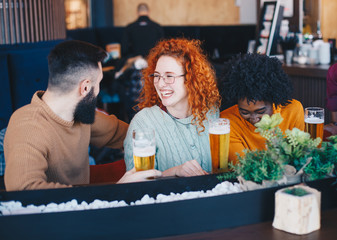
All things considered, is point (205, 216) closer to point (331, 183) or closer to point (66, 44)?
point (331, 183)

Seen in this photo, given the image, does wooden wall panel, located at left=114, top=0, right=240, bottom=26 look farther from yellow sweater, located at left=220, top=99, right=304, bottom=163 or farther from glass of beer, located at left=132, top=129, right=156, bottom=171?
glass of beer, located at left=132, top=129, right=156, bottom=171

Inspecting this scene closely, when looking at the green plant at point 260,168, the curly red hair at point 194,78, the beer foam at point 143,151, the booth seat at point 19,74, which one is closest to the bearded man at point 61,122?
the beer foam at point 143,151

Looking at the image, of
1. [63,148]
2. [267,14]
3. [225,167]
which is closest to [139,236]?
[225,167]

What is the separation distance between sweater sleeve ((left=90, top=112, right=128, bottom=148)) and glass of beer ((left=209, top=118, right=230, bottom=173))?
0.72 meters

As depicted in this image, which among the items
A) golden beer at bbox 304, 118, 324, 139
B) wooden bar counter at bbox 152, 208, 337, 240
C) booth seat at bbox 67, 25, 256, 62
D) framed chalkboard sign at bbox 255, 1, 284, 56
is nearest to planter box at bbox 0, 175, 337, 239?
wooden bar counter at bbox 152, 208, 337, 240

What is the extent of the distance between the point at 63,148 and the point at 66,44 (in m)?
0.45

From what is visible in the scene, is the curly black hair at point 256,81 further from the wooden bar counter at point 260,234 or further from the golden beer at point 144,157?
the wooden bar counter at point 260,234

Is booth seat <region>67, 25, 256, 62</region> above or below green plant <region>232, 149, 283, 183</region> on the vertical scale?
above

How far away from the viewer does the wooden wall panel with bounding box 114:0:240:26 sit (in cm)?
853

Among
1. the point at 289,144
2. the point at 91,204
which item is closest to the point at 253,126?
the point at 289,144

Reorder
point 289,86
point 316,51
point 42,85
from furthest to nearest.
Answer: point 316,51 → point 42,85 → point 289,86

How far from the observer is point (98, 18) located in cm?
866

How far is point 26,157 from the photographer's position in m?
1.56

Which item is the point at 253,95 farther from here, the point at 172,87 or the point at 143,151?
the point at 143,151
